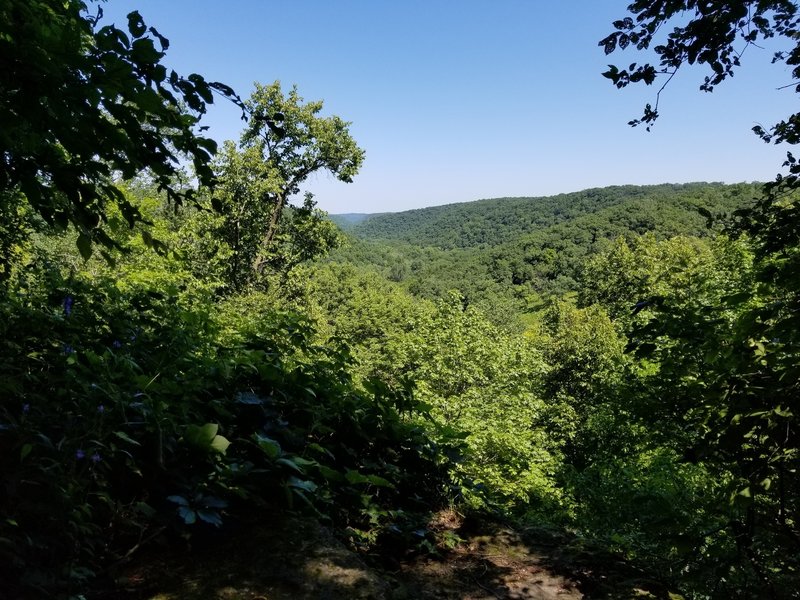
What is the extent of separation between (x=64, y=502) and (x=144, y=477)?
0.68 meters

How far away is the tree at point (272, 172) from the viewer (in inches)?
734

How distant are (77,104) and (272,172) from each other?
18.4m

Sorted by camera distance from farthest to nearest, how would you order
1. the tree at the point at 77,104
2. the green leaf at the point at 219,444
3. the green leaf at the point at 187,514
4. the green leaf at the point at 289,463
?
the green leaf at the point at 289,463 < the green leaf at the point at 219,444 < the green leaf at the point at 187,514 < the tree at the point at 77,104

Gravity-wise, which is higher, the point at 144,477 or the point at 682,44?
the point at 682,44

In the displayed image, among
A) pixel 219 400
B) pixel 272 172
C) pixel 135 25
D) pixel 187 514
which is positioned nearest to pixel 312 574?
pixel 187 514

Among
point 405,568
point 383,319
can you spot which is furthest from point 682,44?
point 383,319

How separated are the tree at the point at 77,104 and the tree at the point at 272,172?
1718 cm

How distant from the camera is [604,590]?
125 inches

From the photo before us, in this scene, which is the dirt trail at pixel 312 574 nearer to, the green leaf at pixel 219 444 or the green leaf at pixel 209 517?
the green leaf at pixel 209 517

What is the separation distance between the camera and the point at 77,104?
149 centimetres

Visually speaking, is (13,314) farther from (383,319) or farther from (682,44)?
(383,319)

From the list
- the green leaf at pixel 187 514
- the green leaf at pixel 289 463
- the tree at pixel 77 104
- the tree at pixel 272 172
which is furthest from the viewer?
the tree at pixel 272 172

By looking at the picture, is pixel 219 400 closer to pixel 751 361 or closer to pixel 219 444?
pixel 219 444

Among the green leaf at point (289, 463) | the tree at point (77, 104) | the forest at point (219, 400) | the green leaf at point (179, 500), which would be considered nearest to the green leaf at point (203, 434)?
the forest at point (219, 400)
